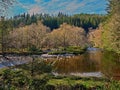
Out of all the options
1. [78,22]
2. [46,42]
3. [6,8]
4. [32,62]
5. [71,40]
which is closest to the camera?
[6,8]

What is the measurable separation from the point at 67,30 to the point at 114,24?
2606 inches

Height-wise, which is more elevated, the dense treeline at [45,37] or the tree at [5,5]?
the tree at [5,5]

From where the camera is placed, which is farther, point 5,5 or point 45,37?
point 45,37

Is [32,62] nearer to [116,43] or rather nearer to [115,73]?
[115,73]

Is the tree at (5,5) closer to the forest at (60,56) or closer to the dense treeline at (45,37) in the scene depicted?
the forest at (60,56)

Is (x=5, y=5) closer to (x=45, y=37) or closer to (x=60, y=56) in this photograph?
(x=60, y=56)

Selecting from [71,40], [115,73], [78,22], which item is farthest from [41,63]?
[78,22]

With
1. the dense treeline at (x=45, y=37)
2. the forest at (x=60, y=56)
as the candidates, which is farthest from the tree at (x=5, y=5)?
the dense treeline at (x=45, y=37)

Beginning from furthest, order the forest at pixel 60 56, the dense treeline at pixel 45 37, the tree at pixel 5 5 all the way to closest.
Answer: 1. the dense treeline at pixel 45 37
2. the forest at pixel 60 56
3. the tree at pixel 5 5

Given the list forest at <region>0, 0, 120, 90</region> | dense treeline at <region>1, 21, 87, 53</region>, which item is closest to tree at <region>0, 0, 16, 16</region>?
forest at <region>0, 0, 120, 90</region>

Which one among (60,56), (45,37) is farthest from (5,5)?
(45,37)

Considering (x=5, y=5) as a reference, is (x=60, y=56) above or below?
below

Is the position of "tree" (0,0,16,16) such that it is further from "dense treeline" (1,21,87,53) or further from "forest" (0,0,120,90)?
"dense treeline" (1,21,87,53)

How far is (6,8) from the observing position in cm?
1239
